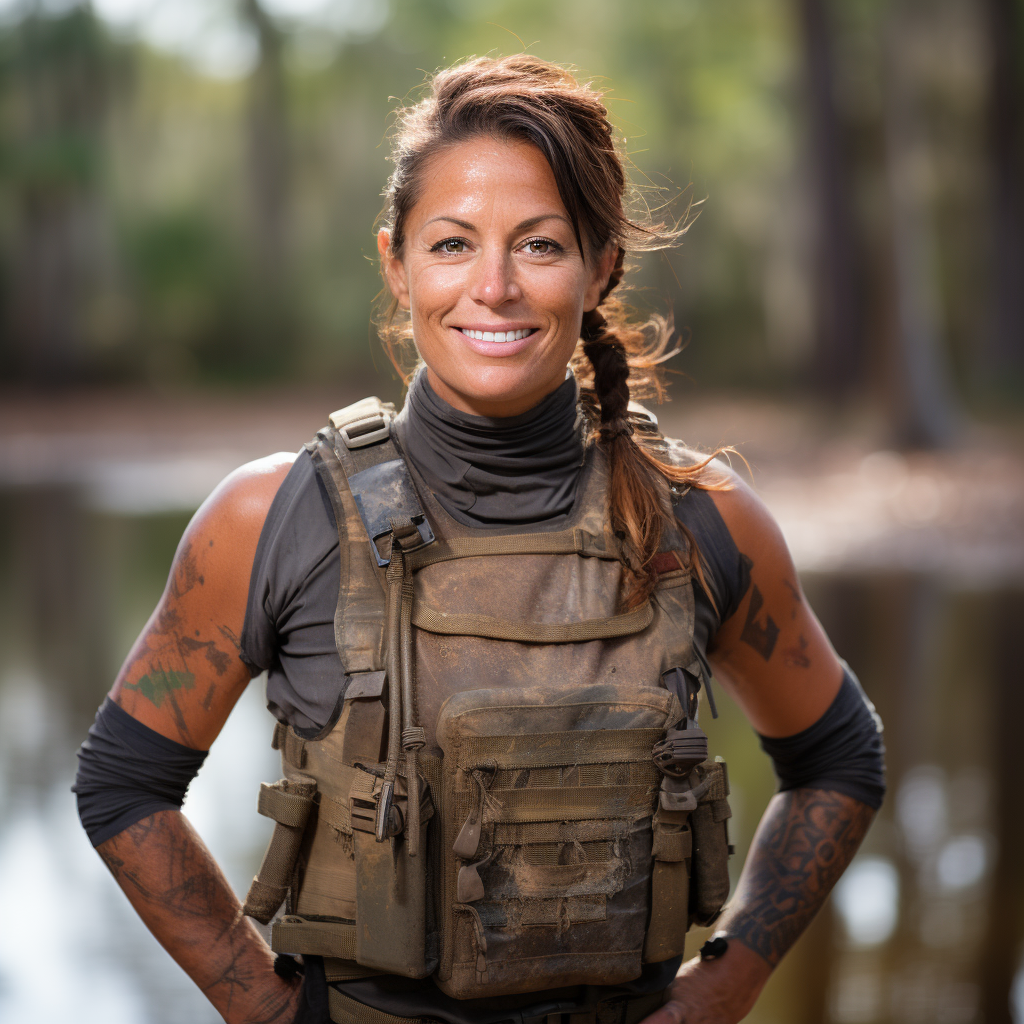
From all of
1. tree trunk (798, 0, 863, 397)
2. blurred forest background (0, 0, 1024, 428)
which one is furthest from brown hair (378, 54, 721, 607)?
tree trunk (798, 0, 863, 397)

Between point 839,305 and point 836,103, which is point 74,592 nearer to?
point 836,103

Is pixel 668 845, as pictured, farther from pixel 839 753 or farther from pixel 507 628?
pixel 839 753

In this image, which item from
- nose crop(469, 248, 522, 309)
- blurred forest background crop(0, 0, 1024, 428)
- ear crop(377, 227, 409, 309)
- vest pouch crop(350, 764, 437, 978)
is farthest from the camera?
blurred forest background crop(0, 0, 1024, 428)

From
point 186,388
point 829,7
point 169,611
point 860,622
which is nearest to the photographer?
point 169,611

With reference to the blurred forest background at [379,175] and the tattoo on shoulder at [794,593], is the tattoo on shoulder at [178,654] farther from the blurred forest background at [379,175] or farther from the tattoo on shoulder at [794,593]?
the blurred forest background at [379,175]

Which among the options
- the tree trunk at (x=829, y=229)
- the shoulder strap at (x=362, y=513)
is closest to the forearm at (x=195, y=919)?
the shoulder strap at (x=362, y=513)

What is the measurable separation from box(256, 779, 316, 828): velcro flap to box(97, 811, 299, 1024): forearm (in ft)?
0.72

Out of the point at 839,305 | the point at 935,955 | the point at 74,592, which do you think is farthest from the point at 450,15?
the point at 935,955

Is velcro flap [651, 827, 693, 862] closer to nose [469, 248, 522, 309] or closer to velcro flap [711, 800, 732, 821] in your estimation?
velcro flap [711, 800, 732, 821]

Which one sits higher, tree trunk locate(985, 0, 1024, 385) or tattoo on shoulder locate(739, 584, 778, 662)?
tree trunk locate(985, 0, 1024, 385)

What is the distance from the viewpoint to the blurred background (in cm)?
448

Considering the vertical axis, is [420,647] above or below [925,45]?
below

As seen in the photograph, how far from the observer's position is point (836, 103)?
1800cm

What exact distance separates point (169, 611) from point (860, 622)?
646 centimetres
